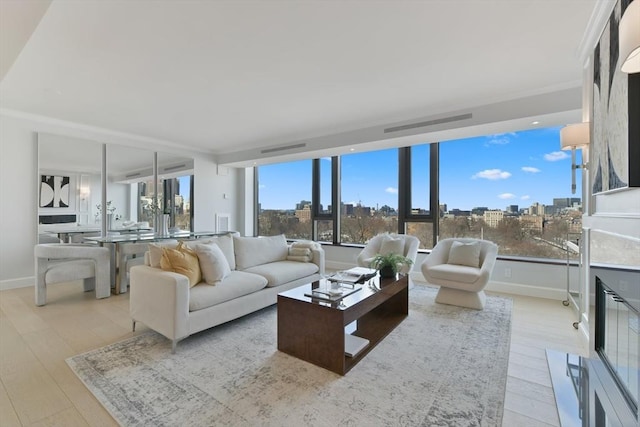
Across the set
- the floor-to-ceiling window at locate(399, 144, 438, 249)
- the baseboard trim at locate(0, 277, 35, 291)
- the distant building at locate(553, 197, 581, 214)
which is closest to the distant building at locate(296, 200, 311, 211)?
the floor-to-ceiling window at locate(399, 144, 438, 249)

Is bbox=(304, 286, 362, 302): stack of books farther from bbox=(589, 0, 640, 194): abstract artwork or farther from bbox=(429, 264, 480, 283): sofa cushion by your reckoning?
bbox=(589, 0, 640, 194): abstract artwork

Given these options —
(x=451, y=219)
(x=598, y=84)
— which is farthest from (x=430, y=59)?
(x=451, y=219)

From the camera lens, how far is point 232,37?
245 cm

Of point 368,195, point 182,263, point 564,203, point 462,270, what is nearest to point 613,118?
point 462,270

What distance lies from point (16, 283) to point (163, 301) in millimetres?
3809

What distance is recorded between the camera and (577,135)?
8.71ft

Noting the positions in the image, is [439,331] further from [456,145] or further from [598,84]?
[456,145]

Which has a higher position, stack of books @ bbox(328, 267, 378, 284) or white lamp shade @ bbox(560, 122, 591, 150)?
white lamp shade @ bbox(560, 122, 591, 150)

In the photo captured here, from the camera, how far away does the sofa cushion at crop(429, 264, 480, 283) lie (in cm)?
347

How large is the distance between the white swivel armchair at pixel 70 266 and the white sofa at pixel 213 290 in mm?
1545

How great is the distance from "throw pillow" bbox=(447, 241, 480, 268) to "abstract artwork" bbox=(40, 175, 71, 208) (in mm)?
6300

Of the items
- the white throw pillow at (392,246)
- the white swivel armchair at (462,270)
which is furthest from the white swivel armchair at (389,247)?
the white swivel armchair at (462,270)

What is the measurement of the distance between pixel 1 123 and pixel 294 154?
4523 millimetres

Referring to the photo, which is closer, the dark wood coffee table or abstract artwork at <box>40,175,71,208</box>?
the dark wood coffee table
